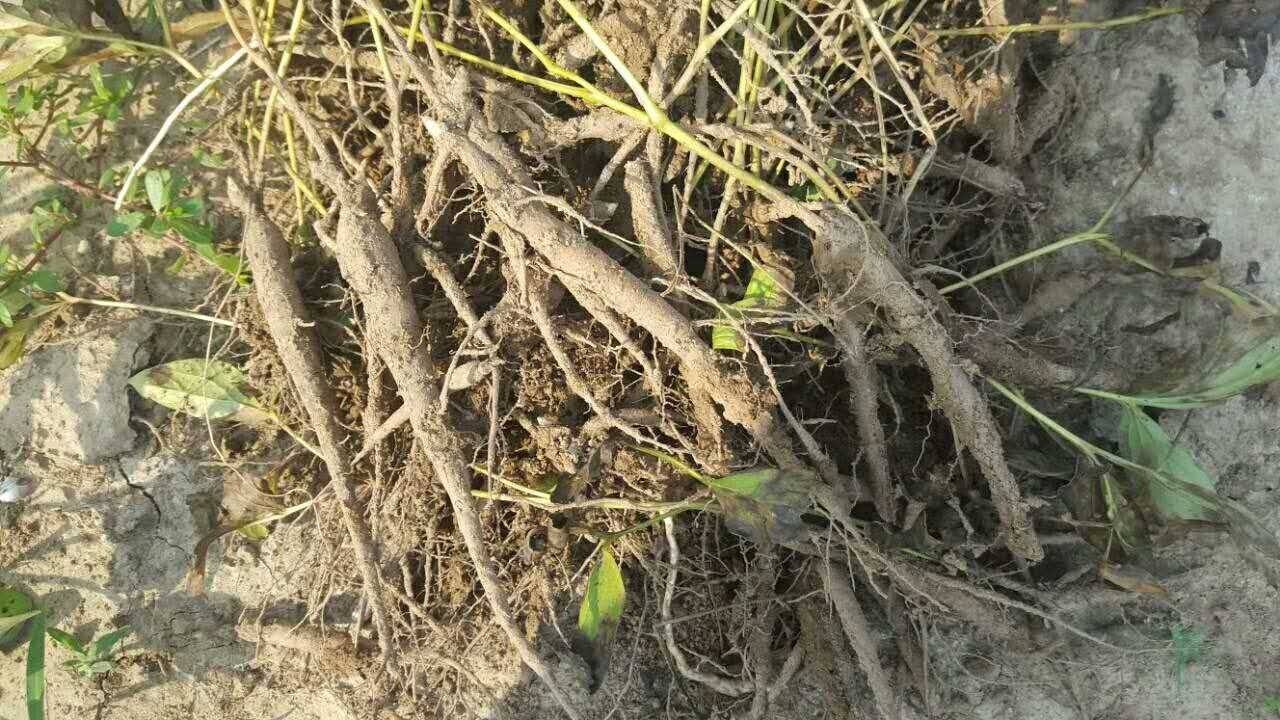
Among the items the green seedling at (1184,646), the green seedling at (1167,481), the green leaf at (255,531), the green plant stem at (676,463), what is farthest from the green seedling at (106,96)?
the green seedling at (1184,646)

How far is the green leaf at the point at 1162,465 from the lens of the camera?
115 centimetres

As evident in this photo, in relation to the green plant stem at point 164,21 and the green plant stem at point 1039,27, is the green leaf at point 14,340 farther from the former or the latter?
the green plant stem at point 1039,27

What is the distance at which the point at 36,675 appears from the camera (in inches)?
48.9

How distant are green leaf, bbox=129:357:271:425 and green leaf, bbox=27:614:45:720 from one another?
1.42ft

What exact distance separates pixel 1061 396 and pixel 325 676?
130 centimetres

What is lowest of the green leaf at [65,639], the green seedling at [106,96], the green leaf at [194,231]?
the green leaf at [65,639]

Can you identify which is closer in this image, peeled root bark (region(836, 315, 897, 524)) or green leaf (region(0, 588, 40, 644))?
peeled root bark (region(836, 315, 897, 524))

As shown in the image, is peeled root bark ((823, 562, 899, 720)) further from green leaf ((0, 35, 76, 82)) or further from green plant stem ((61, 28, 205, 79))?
green leaf ((0, 35, 76, 82))

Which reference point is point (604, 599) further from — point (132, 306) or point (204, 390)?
point (132, 306)

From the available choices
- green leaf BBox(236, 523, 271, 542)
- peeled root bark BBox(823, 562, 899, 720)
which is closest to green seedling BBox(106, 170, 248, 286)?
green leaf BBox(236, 523, 271, 542)

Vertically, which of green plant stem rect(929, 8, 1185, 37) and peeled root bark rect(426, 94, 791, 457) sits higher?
green plant stem rect(929, 8, 1185, 37)

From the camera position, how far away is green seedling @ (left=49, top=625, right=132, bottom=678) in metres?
1.29

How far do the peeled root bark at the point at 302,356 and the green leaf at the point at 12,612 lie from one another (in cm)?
61

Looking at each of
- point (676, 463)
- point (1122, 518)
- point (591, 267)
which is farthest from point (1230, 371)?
point (591, 267)
